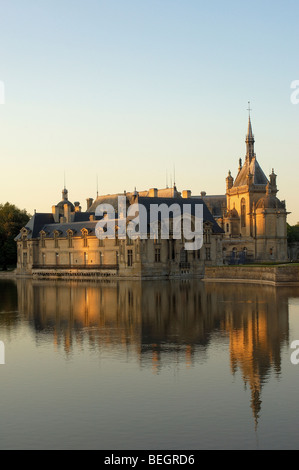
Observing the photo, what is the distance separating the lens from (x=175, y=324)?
37.2 m

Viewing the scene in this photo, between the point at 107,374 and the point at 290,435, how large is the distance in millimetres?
8885

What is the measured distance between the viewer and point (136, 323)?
1496 inches

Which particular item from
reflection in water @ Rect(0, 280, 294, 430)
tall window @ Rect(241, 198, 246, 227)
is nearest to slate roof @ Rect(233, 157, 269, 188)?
tall window @ Rect(241, 198, 246, 227)

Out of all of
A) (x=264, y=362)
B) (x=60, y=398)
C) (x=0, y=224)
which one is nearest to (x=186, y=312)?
(x=264, y=362)

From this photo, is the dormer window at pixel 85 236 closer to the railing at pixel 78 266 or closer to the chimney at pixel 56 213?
the railing at pixel 78 266

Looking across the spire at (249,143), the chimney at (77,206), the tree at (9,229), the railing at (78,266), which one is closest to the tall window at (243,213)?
the spire at (249,143)

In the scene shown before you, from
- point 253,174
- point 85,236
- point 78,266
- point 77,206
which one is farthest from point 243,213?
point 78,266

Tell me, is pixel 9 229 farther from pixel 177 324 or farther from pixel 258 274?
pixel 177 324

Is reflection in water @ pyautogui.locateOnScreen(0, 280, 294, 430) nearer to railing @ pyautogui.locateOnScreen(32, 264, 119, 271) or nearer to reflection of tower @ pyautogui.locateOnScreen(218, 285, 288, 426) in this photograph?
reflection of tower @ pyautogui.locateOnScreen(218, 285, 288, 426)

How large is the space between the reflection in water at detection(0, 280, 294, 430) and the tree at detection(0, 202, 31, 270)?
5770 centimetres

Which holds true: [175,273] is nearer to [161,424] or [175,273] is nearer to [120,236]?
[120,236]

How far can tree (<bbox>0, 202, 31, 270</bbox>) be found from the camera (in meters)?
117

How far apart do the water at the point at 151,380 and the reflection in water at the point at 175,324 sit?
7cm

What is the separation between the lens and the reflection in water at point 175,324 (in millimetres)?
26875
